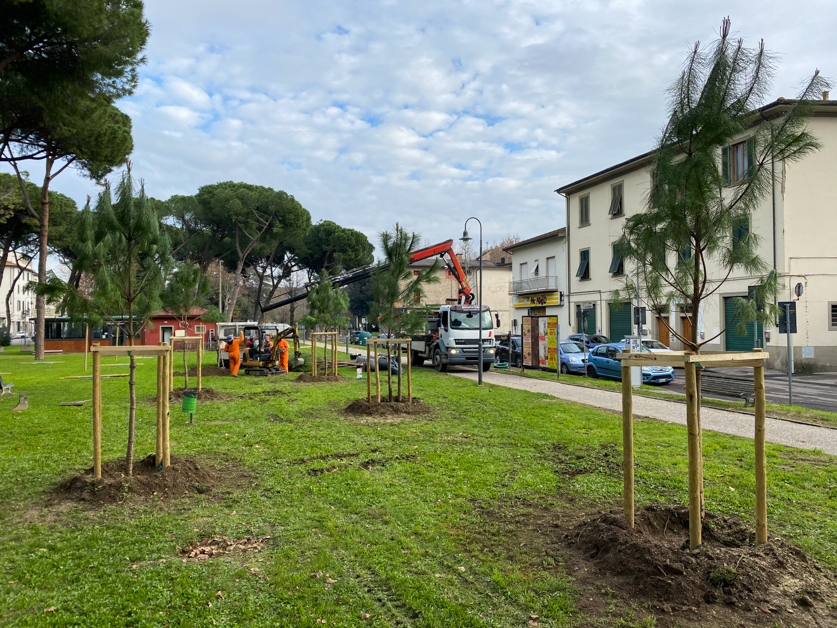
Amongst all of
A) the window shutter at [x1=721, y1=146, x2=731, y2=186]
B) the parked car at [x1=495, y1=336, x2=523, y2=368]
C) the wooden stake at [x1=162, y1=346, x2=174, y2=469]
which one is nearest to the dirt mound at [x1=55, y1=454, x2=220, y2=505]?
the wooden stake at [x1=162, y1=346, x2=174, y2=469]

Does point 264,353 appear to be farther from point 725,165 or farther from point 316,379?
point 725,165

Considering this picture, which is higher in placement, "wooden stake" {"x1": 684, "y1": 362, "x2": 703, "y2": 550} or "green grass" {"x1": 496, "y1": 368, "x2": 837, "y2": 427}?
"wooden stake" {"x1": 684, "y1": 362, "x2": 703, "y2": 550}

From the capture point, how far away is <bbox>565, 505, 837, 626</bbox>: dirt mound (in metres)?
3.33

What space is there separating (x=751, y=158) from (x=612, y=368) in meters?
16.5

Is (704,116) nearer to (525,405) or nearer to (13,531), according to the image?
(13,531)

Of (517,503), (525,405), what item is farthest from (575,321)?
(517,503)

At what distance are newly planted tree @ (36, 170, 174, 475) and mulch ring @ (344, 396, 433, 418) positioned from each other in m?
5.17

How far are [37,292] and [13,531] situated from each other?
8.87 feet

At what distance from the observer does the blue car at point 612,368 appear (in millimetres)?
18828

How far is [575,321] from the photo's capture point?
3728 centimetres

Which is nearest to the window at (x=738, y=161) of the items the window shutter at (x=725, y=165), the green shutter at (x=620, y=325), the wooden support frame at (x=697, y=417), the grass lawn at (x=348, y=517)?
the window shutter at (x=725, y=165)

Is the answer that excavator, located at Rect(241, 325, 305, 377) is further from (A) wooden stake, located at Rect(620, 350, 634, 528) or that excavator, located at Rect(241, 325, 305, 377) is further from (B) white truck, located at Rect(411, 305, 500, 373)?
(A) wooden stake, located at Rect(620, 350, 634, 528)

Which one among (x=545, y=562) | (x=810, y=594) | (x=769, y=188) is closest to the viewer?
(x=810, y=594)

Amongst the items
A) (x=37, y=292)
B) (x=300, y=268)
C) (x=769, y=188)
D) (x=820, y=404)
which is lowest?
(x=820, y=404)
